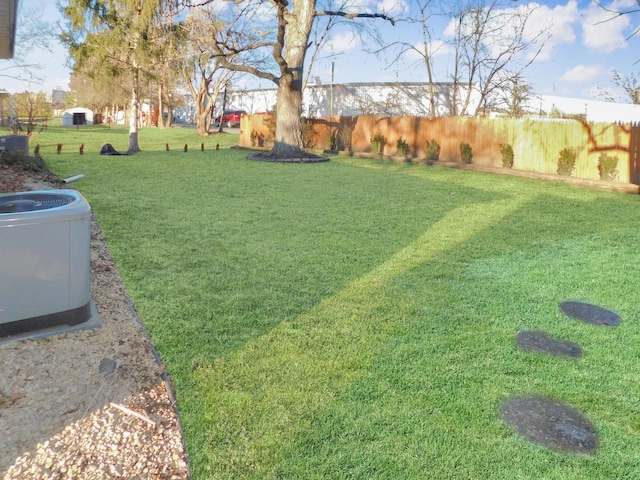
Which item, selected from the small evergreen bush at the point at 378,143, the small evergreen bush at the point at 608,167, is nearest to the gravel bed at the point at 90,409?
the small evergreen bush at the point at 608,167

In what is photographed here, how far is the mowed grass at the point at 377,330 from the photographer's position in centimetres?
218

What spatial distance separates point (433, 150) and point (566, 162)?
4414mm

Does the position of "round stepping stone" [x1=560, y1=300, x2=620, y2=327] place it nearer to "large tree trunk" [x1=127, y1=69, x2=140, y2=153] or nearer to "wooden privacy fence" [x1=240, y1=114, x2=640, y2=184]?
"wooden privacy fence" [x1=240, y1=114, x2=640, y2=184]

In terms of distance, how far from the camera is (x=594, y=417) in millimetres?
2465

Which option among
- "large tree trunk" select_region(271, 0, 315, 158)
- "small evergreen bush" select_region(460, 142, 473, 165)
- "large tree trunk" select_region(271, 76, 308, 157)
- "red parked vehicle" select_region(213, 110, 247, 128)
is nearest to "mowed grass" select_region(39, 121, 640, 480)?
"small evergreen bush" select_region(460, 142, 473, 165)

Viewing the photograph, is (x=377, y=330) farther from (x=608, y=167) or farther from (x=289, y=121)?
(x=289, y=121)

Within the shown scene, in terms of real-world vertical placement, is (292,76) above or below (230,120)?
below

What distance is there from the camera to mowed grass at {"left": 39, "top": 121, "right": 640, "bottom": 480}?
218cm

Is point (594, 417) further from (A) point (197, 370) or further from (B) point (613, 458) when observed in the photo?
(A) point (197, 370)

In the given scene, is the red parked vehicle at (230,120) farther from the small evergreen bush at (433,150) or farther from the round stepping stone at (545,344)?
the round stepping stone at (545,344)

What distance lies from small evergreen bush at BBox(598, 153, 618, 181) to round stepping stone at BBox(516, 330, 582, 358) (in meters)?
10.1

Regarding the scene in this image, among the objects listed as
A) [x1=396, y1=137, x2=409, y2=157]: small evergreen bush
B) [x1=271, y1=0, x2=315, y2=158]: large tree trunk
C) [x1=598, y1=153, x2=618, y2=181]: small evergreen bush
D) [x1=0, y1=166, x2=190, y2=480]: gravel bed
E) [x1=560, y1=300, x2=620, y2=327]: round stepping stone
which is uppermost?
[x1=271, y1=0, x2=315, y2=158]: large tree trunk

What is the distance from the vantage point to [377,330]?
11.2 ft

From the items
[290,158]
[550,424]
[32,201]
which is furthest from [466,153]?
[32,201]
